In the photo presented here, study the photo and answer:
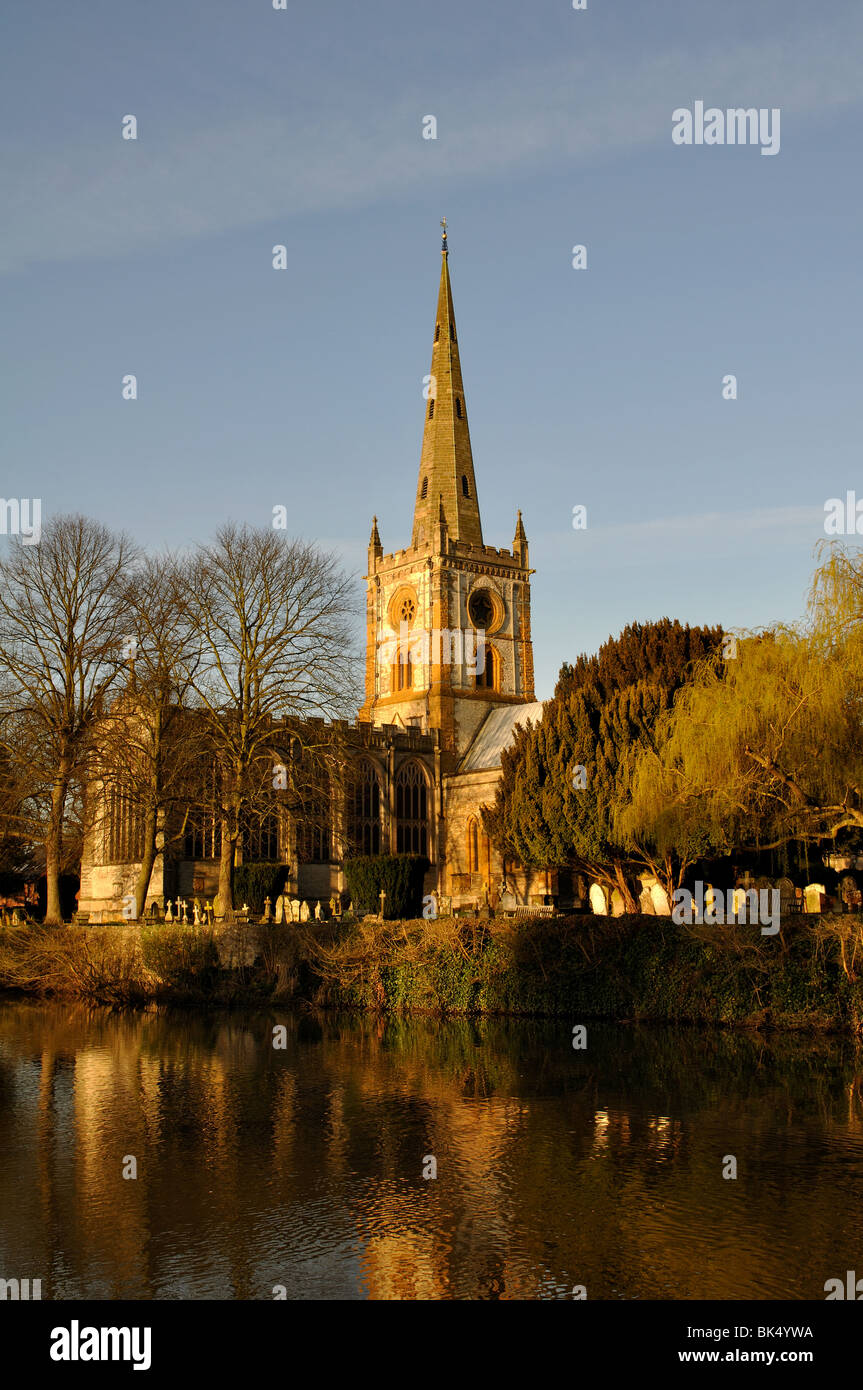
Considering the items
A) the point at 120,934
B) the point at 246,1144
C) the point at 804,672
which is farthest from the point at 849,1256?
the point at 120,934

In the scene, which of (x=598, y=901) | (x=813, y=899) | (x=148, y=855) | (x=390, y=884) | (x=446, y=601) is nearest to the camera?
(x=813, y=899)

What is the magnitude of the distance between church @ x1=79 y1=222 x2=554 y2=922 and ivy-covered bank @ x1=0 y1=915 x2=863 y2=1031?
1452 cm

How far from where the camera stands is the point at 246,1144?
1248 centimetres

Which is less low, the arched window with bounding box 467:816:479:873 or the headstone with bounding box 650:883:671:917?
the arched window with bounding box 467:816:479:873

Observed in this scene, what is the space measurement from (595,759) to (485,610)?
32724mm

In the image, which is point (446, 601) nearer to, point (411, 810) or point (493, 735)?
point (493, 735)

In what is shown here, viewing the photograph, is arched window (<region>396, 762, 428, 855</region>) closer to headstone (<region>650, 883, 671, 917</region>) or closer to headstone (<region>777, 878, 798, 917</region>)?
headstone (<region>650, 883, 671, 917</region>)

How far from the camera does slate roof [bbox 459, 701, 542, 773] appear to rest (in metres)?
57.8

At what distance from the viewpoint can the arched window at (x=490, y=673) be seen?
63594mm

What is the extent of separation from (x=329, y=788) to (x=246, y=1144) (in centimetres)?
2564

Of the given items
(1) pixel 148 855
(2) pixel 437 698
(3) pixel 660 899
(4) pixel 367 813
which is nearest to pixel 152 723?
(1) pixel 148 855

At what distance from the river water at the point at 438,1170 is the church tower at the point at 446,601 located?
141ft

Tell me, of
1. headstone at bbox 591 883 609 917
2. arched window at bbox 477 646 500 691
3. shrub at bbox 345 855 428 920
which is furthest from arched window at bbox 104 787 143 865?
arched window at bbox 477 646 500 691

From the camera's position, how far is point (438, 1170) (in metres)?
11.3
